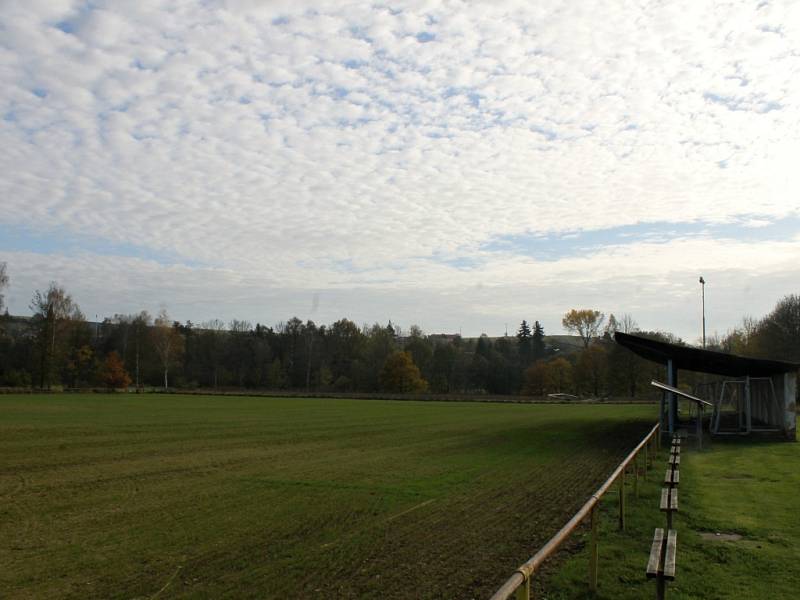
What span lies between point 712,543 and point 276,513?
6984 mm

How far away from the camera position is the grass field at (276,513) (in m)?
8.09

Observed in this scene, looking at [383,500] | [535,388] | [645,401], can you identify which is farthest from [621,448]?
[535,388]

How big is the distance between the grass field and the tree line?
62817 mm

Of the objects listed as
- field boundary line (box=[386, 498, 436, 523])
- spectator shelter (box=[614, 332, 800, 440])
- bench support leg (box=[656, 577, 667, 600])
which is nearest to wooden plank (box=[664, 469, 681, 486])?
field boundary line (box=[386, 498, 436, 523])

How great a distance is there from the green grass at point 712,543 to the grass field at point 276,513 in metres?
1.04

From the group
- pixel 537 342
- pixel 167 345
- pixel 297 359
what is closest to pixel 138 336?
pixel 167 345

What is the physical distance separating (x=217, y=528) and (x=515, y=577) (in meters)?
7.67

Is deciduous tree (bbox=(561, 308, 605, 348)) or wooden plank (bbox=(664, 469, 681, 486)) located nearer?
wooden plank (bbox=(664, 469, 681, 486))

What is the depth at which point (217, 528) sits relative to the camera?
1087 cm

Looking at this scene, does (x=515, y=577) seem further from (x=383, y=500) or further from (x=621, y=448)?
(x=621, y=448)

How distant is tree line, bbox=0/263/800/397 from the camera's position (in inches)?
3403

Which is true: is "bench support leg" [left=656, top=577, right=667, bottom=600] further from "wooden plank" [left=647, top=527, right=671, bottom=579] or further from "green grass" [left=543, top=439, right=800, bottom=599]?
"green grass" [left=543, top=439, right=800, bottom=599]

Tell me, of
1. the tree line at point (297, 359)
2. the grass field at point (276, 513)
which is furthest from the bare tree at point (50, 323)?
the grass field at point (276, 513)

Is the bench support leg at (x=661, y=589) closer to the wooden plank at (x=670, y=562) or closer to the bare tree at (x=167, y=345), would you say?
the wooden plank at (x=670, y=562)
